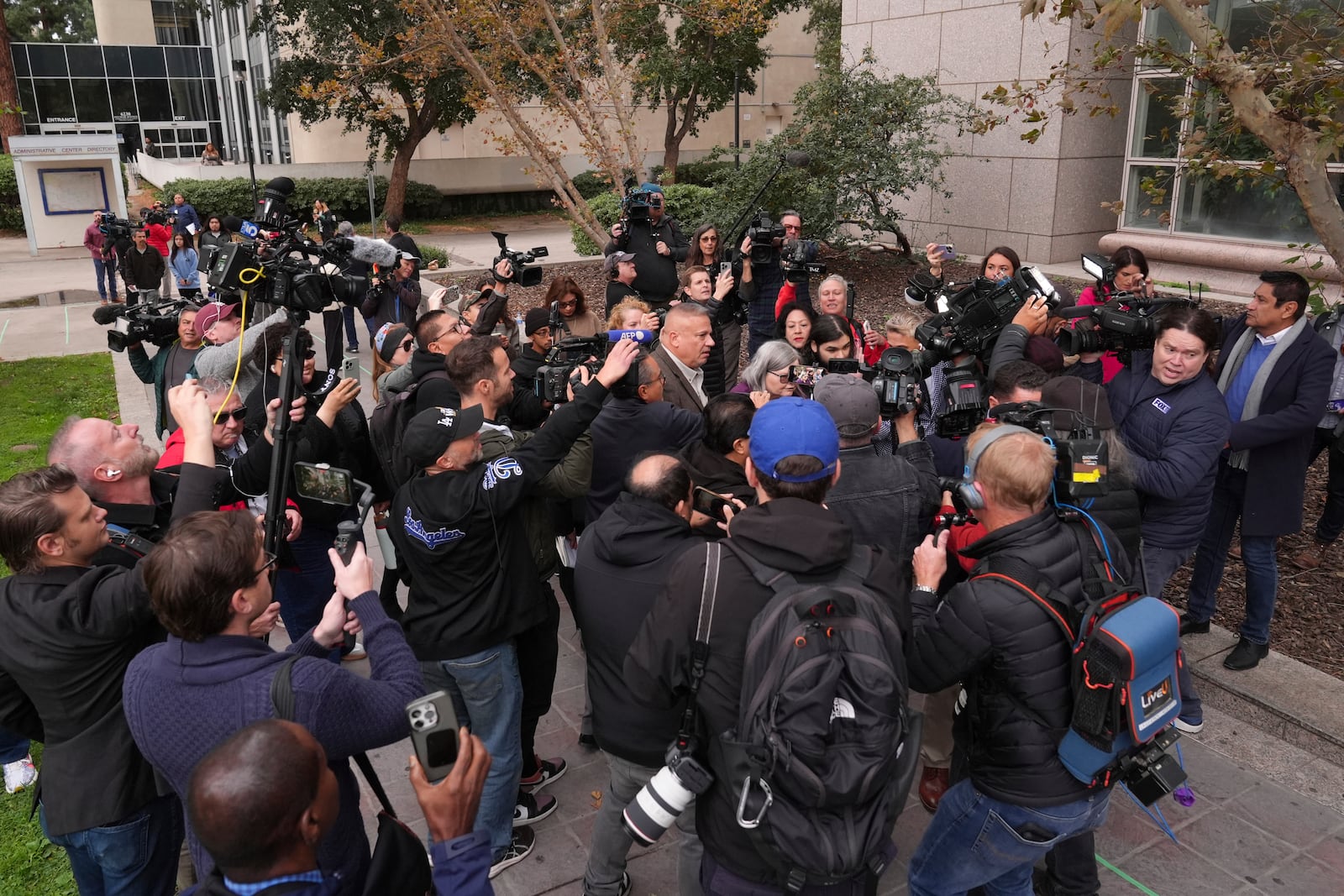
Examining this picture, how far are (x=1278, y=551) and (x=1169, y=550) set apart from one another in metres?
2.66

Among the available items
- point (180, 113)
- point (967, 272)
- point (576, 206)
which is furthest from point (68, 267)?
point (180, 113)

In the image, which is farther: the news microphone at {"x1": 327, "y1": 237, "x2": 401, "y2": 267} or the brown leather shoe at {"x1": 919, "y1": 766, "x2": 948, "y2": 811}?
the news microphone at {"x1": 327, "y1": 237, "x2": 401, "y2": 267}

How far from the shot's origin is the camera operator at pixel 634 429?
4.09 meters

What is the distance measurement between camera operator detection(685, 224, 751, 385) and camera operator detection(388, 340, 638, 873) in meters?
3.61

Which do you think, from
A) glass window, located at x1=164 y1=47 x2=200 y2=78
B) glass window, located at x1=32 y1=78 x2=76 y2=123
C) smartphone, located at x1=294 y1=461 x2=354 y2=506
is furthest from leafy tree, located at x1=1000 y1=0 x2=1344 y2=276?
glass window, located at x1=164 y1=47 x2=200 y2=78

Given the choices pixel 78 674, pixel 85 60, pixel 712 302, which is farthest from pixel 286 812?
pixel 85 60

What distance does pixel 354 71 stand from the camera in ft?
69.1

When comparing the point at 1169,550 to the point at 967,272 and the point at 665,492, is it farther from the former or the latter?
the point at 967,272

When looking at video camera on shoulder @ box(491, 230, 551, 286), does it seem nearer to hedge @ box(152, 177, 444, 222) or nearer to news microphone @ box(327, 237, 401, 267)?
news microphone @ box(327, 237, 401, 267)

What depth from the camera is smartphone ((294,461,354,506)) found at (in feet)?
9.90

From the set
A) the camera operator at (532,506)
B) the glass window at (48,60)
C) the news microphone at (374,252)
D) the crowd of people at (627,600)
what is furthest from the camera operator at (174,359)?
the glass window at (48,60)

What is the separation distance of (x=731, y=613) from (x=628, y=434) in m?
1.73

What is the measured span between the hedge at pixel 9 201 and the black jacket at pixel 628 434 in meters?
32.1

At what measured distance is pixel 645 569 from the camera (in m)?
3.04
